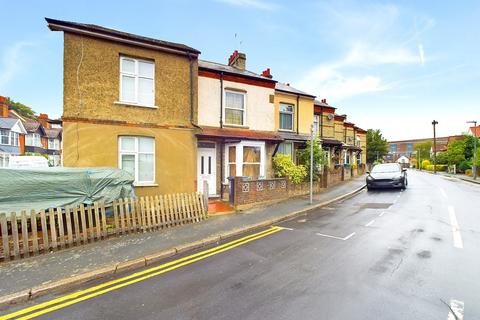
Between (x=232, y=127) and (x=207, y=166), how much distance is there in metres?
2.49

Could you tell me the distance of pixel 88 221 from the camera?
703cm

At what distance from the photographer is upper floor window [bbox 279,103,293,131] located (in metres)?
16.2

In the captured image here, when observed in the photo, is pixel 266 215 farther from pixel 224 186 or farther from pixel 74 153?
pixel 74 153

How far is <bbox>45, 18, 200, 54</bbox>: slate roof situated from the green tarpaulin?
5380 mm

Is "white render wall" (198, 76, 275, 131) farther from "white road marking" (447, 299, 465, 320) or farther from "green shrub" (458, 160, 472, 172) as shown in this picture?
"green shrub" (458, 160, 472, 172)

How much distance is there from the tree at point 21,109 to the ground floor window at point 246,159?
74.4 m

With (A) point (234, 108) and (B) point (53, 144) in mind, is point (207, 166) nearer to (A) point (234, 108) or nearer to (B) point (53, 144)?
(A) point (234, 108)

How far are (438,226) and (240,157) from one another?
829cm

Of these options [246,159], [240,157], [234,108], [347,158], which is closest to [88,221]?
[240,157]

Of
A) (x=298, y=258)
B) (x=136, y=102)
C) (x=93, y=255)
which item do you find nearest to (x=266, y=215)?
(x=298, y=258)

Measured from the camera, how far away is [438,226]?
779cm

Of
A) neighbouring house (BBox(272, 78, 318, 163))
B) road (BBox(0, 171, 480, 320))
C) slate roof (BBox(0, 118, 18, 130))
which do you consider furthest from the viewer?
slate roof (BBox(0, 118, 18, 130))

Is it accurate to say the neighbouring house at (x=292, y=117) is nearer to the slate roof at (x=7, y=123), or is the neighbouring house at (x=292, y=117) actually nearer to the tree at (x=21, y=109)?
the slate roof at (x=7, y=123)

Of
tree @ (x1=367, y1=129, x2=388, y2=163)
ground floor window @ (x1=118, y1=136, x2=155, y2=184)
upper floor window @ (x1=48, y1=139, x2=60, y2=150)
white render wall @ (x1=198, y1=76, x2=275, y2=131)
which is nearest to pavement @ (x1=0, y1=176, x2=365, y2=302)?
ground floor window @ (x1=118, y1=136, x2=155, y2=184)
